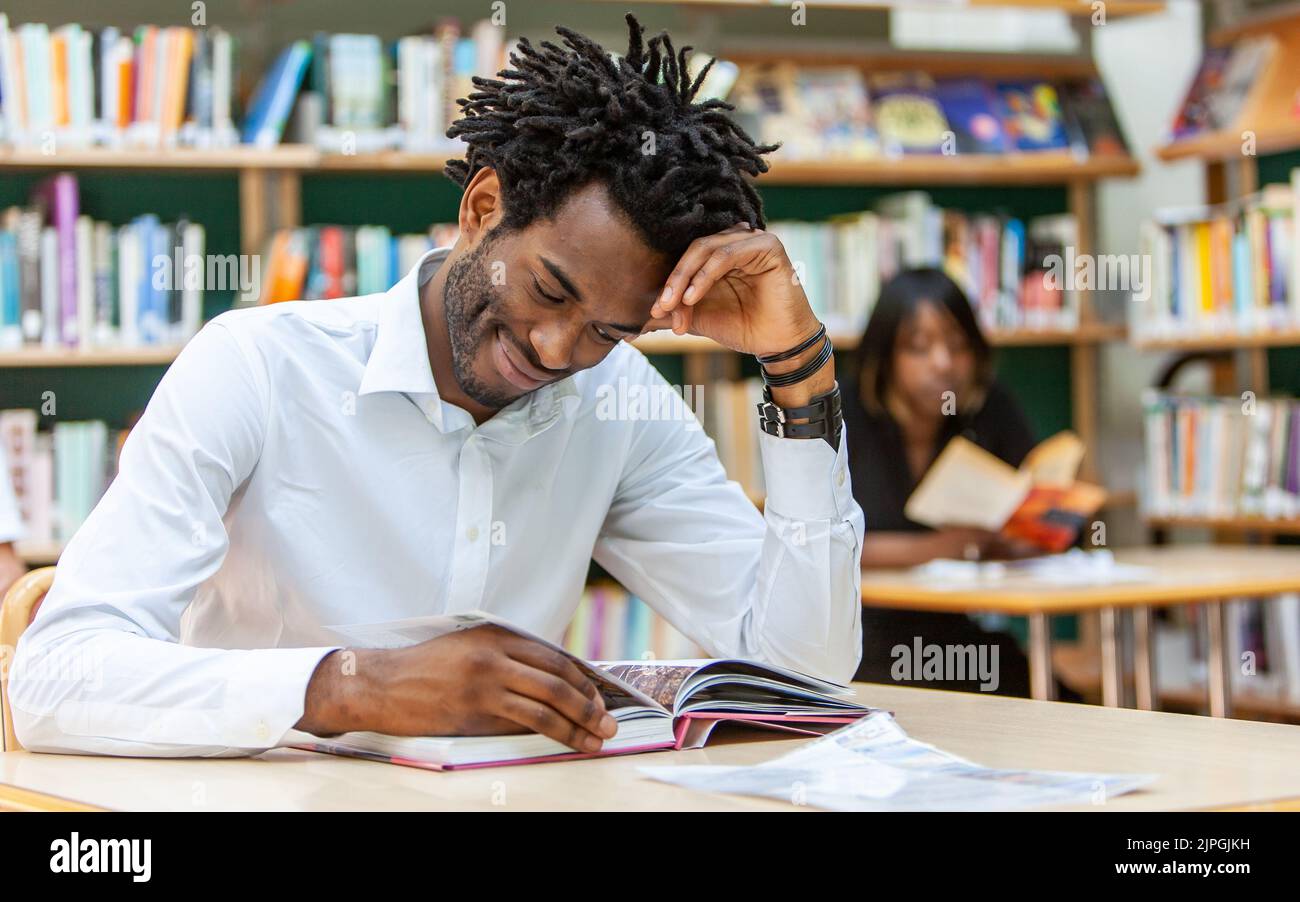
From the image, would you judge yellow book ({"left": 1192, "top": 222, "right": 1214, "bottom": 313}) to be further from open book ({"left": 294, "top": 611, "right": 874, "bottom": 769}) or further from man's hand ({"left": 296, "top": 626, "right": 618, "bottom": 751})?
man's hand ({"left": 296, "top": 626, "right": 618, "bottom": 751})

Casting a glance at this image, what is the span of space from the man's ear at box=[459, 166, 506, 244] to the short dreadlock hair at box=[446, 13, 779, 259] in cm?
1

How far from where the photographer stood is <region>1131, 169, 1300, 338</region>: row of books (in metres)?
3.72

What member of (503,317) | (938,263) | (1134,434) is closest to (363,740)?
(503,317)

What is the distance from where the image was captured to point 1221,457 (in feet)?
12.7

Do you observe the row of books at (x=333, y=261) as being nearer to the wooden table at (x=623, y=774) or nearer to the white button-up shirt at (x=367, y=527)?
the white button-up shirt at (x=367, y=527)

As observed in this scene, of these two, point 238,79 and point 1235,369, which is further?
point 1235,369

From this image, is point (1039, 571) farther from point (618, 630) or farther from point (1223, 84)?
point (1223, 84)

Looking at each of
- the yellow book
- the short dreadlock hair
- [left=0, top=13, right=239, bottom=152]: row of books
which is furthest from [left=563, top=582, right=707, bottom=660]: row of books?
the short dreadlock hair

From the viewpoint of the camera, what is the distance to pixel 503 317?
140cm

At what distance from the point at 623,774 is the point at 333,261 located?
2483 mm

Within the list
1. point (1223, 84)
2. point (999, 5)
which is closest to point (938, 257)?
point (999, 5)

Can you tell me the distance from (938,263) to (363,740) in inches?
121

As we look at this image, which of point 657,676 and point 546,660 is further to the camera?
point 657,676
